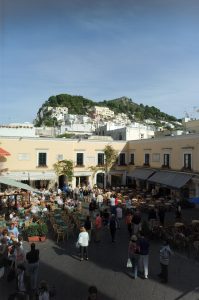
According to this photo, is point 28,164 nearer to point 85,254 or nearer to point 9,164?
point 9,164

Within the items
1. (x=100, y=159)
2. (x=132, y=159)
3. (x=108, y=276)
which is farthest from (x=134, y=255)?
(x=132, y=159)

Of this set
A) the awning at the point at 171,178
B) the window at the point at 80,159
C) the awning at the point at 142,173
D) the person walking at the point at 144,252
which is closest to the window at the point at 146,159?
the awning at the point at 142,173

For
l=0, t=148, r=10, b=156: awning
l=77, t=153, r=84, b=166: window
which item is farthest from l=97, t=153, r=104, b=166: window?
l=0, t=148, r=10, b=156: awning

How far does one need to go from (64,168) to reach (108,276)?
20303 millimetres

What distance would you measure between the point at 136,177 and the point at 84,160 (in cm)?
601

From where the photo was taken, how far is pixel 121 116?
597 feet

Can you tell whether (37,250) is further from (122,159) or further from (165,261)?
(122,159)

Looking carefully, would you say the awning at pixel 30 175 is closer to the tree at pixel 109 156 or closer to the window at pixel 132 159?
the tree at pixel 109 156

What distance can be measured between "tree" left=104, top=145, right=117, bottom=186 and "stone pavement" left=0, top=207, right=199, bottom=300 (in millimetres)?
18993

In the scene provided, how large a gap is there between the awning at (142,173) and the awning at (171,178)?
0.79 meters

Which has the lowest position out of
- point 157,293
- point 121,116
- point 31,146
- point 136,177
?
point 157,293

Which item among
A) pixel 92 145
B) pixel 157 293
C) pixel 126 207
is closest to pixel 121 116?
pixel 92 145

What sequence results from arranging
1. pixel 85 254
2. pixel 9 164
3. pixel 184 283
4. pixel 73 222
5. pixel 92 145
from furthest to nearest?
pixel 92 145, pixel 9 164, pixel 73 222, pixel 85 254, pixel 184 283

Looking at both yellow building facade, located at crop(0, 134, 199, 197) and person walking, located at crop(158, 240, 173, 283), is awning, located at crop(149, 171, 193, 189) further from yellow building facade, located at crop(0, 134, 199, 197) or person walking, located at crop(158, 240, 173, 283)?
Answer: person walking, located at crop(158, 240, 173, 283)
